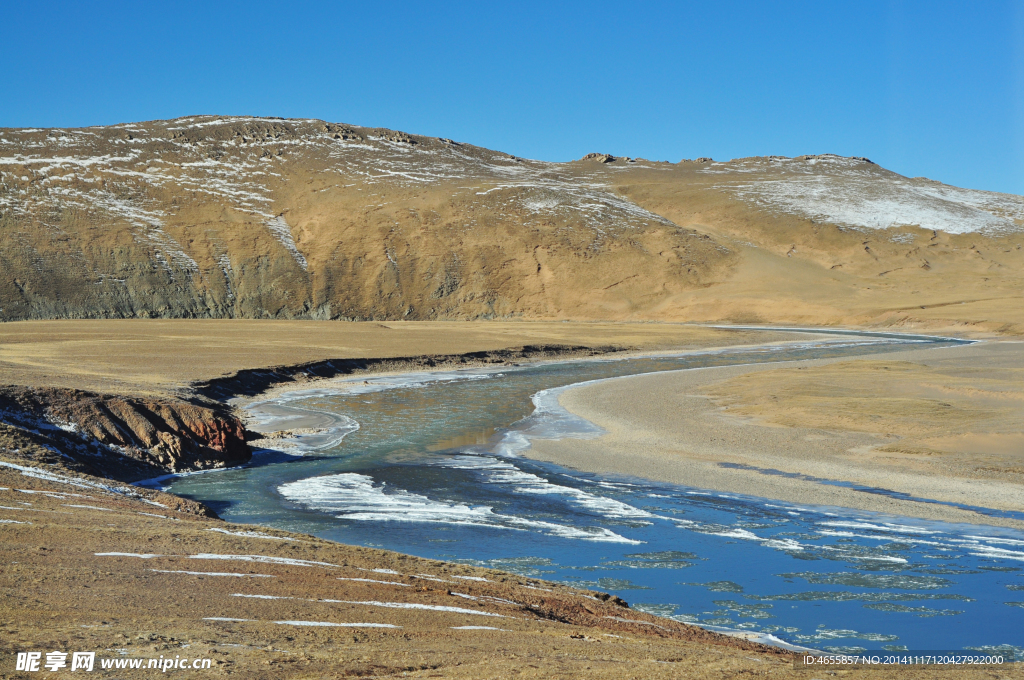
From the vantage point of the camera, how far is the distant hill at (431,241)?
256 feet

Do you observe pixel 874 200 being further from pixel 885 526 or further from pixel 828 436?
pixel 885 526

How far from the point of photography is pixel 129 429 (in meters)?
17.4

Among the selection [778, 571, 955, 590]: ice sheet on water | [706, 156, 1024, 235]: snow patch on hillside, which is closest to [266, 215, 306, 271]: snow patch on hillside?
[706, 156, 1024, 235]: snow patch on hillside

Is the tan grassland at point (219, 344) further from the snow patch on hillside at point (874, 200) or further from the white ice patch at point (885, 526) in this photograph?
the snow patch on hillside at point (874, 200)

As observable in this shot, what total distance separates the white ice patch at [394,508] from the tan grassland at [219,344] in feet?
24.5

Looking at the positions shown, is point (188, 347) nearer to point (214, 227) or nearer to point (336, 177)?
point (214, 227)

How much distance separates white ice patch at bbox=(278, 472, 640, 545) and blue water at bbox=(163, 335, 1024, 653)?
0.15ft

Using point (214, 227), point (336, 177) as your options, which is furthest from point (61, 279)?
point (336, 177)

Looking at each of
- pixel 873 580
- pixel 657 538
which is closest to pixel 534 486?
pixel 657 538

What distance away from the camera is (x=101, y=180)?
95250 millimetres

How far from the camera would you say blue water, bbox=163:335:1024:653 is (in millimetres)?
9125

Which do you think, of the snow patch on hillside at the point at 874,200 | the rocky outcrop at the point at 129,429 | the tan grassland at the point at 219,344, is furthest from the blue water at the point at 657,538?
the snow patch on hillside at the point at 874,200

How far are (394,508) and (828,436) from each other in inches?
446

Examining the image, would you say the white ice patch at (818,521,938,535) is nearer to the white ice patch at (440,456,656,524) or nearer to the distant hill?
the white ice patch at (440,456,656,524)
